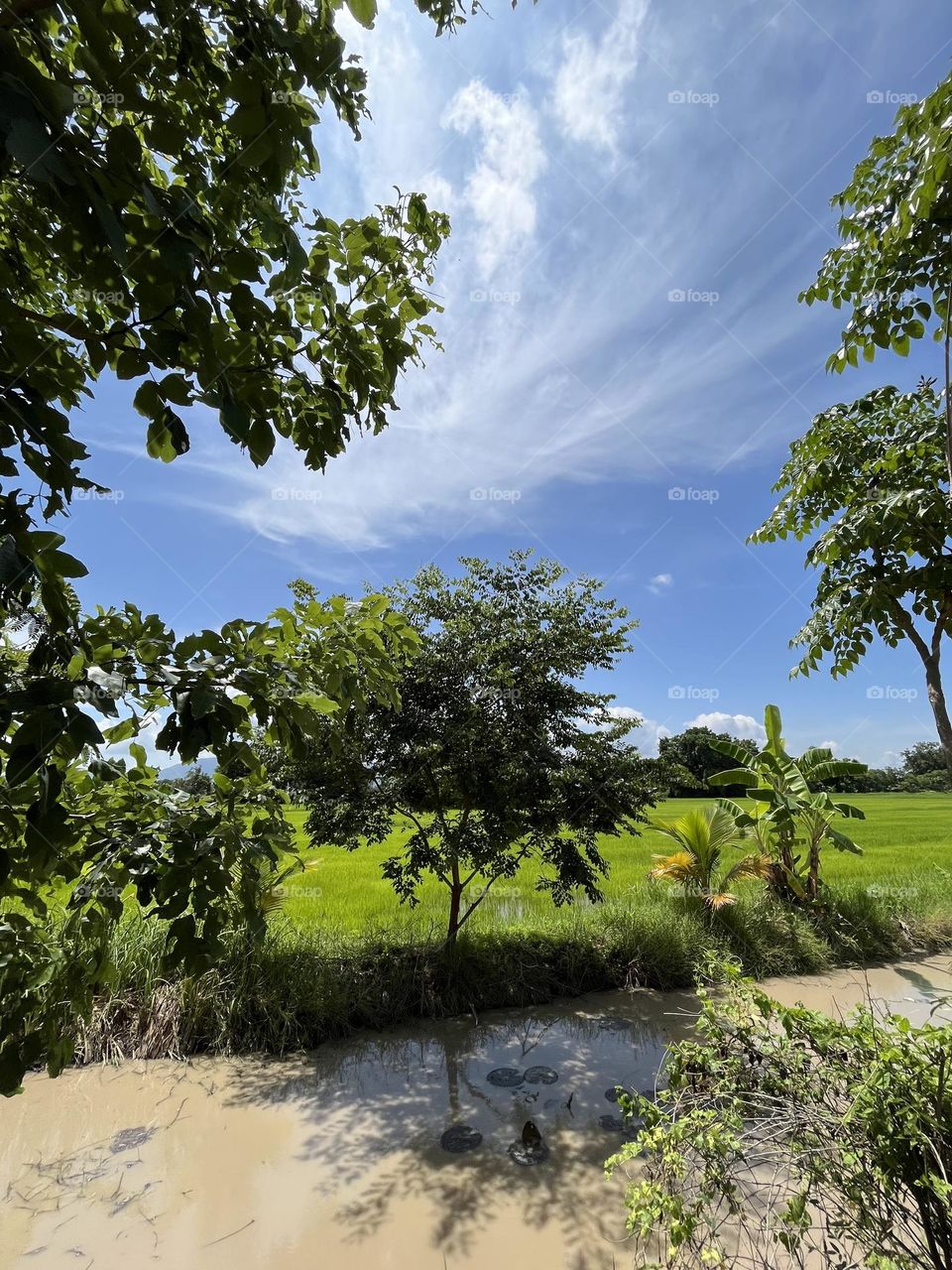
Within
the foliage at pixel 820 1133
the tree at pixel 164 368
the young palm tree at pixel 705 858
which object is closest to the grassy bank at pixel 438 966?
the young palm tree at pixel 705 858

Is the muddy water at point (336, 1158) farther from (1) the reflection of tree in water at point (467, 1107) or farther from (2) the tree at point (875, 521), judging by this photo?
(2) the tree at point (875, 521)

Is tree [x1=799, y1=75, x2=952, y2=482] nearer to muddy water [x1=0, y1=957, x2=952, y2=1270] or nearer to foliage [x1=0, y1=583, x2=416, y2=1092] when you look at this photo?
foliage [x1=0, y1=583, x2=416, y2=1092]

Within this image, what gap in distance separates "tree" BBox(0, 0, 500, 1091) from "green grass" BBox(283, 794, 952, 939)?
523cm

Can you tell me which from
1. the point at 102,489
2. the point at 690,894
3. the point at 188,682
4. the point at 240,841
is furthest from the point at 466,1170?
the point at 690,894

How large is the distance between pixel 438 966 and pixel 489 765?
2.02 metres

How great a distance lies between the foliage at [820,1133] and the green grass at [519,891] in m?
4.44

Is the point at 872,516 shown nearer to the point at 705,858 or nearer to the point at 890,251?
the point at 890,251

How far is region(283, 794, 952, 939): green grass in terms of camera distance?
702 cm

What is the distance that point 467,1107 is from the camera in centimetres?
399

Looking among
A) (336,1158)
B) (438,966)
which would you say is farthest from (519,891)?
(336,1158)

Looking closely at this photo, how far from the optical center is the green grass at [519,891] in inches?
276

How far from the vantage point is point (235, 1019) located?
4902 millimetres

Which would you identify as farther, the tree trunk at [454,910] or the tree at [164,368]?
the tree trunk at [454,910]

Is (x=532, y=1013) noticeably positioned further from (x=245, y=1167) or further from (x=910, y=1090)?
(x=910, y=1090)
